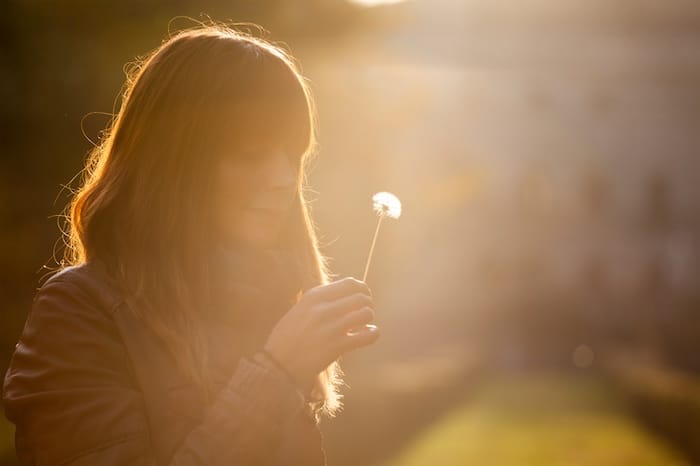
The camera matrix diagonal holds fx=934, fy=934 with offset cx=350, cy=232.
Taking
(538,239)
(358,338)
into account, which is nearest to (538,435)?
(538,239)

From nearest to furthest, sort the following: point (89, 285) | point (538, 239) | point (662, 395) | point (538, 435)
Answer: point (89, 285)
point (538, 435)
point (662, 395)
point (538, 239)

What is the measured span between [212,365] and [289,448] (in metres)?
0.28

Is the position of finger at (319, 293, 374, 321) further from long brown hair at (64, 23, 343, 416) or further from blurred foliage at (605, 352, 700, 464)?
blurred foliage at (605, 352, 700, 464)

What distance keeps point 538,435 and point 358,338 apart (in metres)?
14.8

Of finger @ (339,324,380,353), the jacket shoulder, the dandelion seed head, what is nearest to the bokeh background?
the dandelion seed head

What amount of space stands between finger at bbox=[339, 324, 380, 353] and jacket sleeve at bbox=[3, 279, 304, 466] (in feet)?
0.52

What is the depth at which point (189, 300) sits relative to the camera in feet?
7.46

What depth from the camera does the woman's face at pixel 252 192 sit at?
2312mm

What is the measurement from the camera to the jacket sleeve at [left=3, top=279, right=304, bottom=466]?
1942mm

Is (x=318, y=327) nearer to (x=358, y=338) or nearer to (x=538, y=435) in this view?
(x=358, y=338)

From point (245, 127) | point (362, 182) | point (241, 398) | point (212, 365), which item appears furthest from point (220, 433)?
point (362, 182)

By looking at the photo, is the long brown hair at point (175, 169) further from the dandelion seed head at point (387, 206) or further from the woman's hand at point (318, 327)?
the dandelion seed head at point (387, 206)

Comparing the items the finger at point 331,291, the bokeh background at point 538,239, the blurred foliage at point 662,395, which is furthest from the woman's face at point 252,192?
Result: the blurred foliage at point 662,395

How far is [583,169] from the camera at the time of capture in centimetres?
2933
